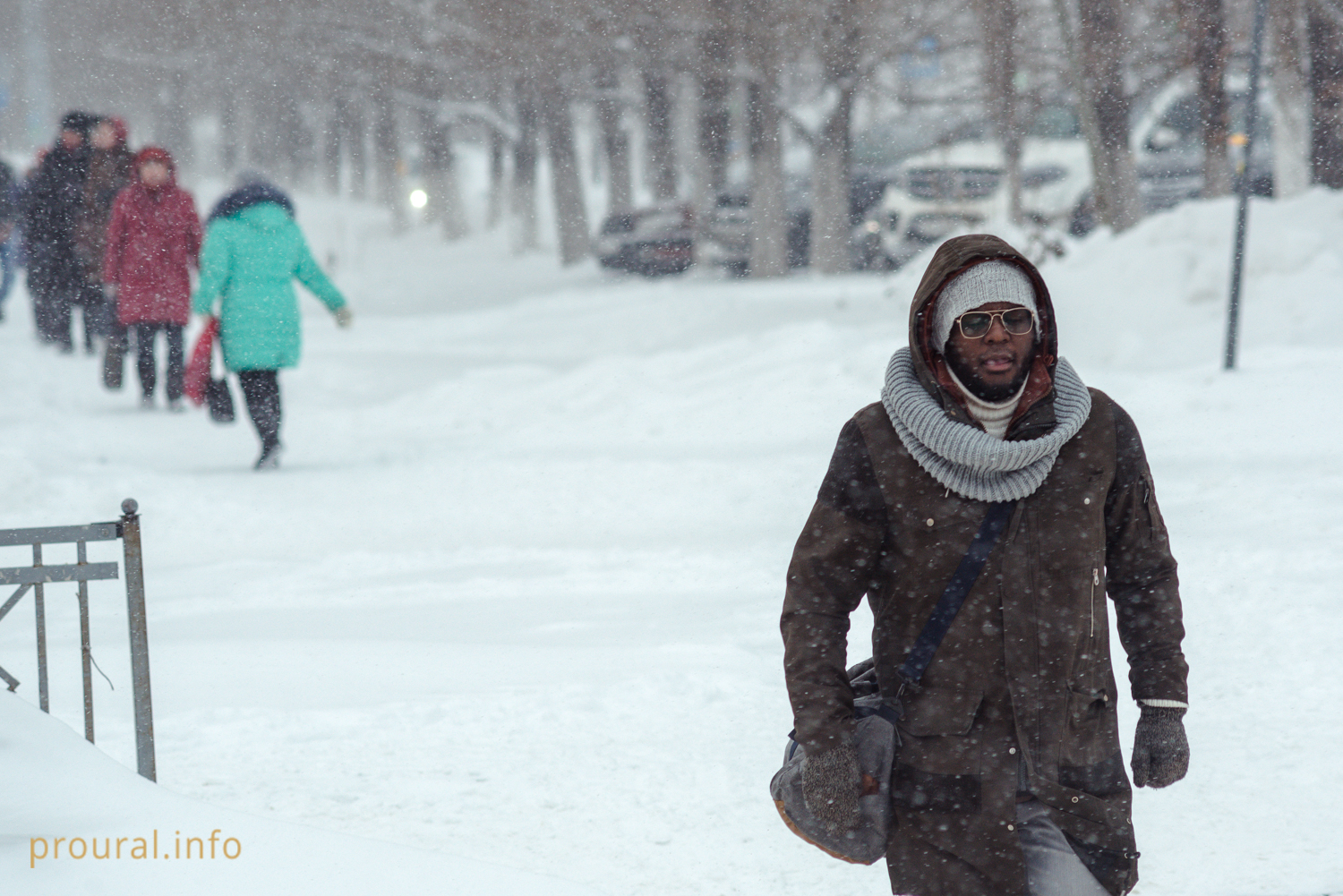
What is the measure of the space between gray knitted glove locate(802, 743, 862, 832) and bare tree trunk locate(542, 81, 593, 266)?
920 inches

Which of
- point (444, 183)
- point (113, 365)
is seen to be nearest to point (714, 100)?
point (113, 365)

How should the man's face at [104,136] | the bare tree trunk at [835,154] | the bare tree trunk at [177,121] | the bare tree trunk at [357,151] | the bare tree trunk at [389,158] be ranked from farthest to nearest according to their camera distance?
1. the bare tree trunk at [177,121]
2. the bare tree trunk at [357,151]
3. the bare tree trunk at [389,158]
4. the bare tree trunk at [835,154]
5. the man's face at [104,136]

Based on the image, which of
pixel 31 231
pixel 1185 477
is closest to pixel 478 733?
pixel 1185 477

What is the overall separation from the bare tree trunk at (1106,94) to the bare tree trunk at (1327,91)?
2.08 meters

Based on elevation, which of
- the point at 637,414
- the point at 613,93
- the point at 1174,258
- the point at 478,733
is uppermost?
the point at 613,93

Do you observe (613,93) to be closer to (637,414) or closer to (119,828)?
(637,414)

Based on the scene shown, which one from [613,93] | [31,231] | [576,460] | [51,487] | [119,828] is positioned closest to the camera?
[119,828]

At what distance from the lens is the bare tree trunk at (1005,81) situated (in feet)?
54.5

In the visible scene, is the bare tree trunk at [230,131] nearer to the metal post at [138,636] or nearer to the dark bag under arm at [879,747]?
the metal post at [138,636]

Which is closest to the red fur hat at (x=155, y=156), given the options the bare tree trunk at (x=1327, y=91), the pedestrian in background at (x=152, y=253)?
the pedestrian in background at (x=152, y=253)

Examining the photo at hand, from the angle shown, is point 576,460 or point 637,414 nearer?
point 576,460

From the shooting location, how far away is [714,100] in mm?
22953

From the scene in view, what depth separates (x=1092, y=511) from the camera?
8.14ft

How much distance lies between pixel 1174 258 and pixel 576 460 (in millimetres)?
5463
